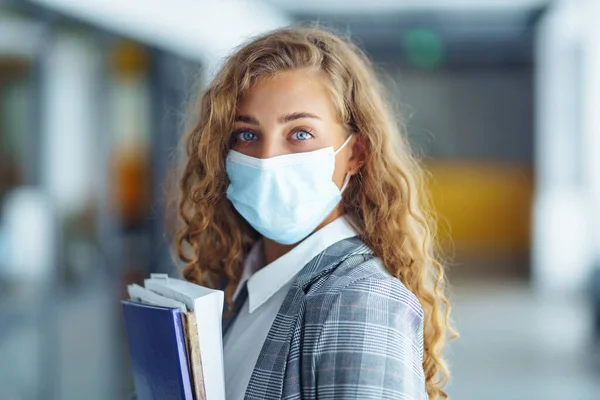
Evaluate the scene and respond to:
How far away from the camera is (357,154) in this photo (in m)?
1.47

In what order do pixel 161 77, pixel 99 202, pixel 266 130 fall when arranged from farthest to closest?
pixel 161 77, pixel 99 202, pixel 266 130

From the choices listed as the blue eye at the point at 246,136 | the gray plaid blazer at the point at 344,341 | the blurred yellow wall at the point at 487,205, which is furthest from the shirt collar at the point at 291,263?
the blurred yellow wall at the point at 487,205

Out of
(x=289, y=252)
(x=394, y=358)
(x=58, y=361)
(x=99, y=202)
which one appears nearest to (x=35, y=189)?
(x=58, y=361)

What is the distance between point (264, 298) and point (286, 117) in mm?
336

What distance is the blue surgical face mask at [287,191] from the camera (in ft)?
4.50

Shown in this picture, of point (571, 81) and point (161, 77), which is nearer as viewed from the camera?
point (161, 77)

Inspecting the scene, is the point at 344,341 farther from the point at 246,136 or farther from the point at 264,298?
the point at 246,136

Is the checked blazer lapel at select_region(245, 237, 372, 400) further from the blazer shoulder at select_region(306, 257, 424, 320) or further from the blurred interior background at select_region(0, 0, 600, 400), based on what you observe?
the blurred interior background at select_region(0, 0, 600, 400)

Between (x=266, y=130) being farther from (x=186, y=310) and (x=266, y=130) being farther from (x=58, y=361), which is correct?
(x=58, y=361)

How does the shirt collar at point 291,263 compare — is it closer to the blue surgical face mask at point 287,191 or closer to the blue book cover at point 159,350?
the blue surgical face mask at point 287,191

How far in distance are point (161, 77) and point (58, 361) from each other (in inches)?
85.7

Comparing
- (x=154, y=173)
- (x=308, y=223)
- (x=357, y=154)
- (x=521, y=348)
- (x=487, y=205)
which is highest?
(x=357, y=154)

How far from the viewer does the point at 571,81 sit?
9836mm

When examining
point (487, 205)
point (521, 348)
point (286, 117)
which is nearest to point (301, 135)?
point (286, 117)
